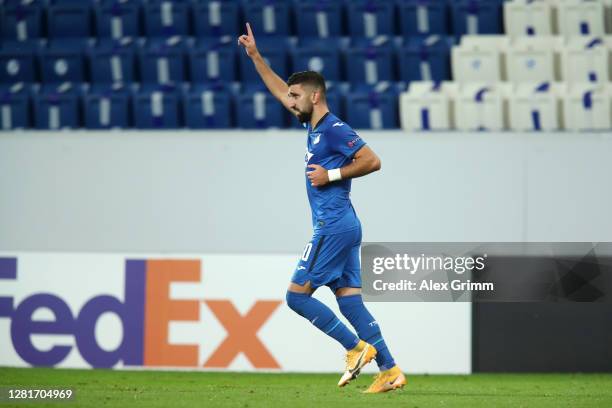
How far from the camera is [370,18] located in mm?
12969

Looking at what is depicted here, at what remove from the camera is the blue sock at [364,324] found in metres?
6.66

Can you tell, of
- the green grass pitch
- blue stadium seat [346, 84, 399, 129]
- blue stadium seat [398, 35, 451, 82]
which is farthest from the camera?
blue stadium seat [398, 35, 451, 82]

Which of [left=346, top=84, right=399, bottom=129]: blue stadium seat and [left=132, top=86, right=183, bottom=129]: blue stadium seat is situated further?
[left=132, top=86, right=183, bottom=129]: blue stadium seat

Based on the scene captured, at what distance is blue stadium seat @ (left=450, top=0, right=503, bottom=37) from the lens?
12969mm

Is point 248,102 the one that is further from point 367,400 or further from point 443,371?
point 367,400

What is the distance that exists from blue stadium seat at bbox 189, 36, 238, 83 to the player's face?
20.0 feet

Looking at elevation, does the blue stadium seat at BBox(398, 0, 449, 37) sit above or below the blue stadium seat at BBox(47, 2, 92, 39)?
below

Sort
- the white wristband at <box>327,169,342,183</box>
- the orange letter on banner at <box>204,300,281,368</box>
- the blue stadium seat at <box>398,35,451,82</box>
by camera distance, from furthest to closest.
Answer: the blue stadium seat at <box>398,35,451,82</box> → the orange letter on banner at <box>204,300,281,368</box> → the white wristband at <box>327,169,342,183</box>

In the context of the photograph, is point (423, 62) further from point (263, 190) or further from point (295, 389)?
point (295, 389)

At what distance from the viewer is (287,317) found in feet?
30.1

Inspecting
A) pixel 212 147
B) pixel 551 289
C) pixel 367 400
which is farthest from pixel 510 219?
pixel 367 400

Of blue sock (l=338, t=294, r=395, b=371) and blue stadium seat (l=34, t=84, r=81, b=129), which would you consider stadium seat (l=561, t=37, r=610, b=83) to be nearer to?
blue stadium seat (l=34, t=84, r=81, b=129)

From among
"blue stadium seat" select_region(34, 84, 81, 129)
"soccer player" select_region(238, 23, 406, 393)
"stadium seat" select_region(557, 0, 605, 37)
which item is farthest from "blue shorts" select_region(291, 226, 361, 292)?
"stadium seat" select_region(557, 0, 605, 37)

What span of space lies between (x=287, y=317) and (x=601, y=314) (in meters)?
2.50
